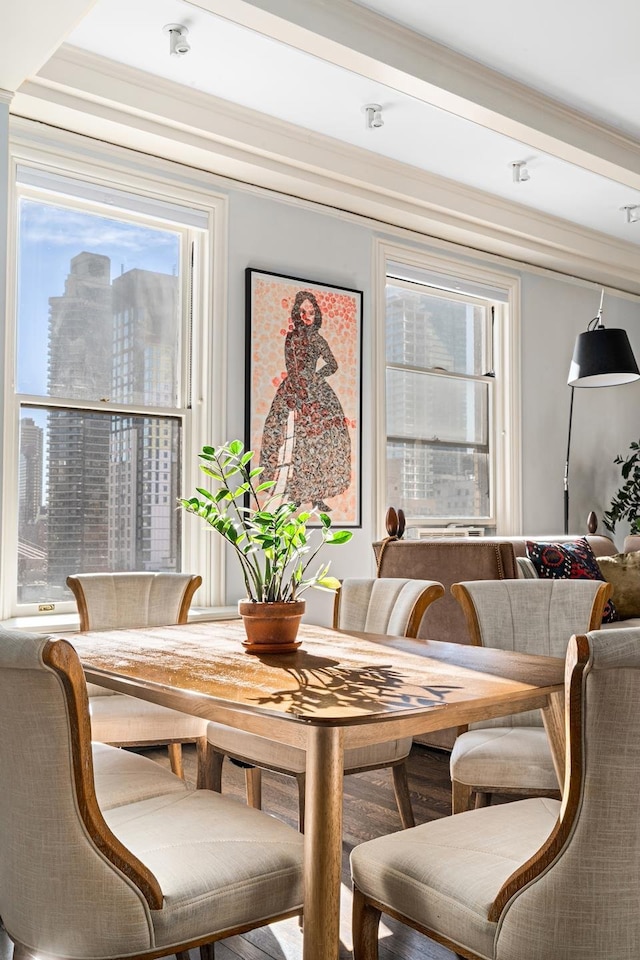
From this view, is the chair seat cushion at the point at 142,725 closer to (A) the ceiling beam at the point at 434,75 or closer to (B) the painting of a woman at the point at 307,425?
(B) the painting of a woman at the point at 307,425

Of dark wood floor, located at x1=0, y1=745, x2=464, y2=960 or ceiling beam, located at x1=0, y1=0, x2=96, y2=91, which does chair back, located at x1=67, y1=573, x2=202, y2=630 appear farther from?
ceiling beam, located at x1=0, y1=0, x2=96, y2=91

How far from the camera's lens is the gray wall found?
14.7 ft

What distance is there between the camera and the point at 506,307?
5820mm

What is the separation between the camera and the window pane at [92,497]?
12.8 feet

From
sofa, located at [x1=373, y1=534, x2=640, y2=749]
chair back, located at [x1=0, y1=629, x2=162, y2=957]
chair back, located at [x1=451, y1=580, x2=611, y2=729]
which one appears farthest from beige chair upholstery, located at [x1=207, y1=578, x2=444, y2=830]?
sofa, located at [x1=373, y1=534, x2=640, y2=749]

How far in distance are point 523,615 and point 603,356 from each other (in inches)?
118

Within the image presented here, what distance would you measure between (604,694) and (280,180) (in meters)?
3.79

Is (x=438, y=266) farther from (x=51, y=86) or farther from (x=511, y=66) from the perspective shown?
(x=51, y=86)

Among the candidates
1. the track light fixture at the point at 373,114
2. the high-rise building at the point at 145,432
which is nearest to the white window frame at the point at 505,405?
Answer: the track light fixture at the point at 373,114

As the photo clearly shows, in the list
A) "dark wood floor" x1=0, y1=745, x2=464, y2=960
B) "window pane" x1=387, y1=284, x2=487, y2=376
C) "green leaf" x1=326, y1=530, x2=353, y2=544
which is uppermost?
"window pane" x1=387, y1=284, x2=487, y2=376

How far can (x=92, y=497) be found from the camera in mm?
4082

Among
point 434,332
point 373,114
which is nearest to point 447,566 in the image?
point 373,114

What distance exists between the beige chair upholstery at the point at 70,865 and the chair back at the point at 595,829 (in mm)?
462

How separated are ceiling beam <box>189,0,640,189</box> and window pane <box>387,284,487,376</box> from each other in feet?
4.35
